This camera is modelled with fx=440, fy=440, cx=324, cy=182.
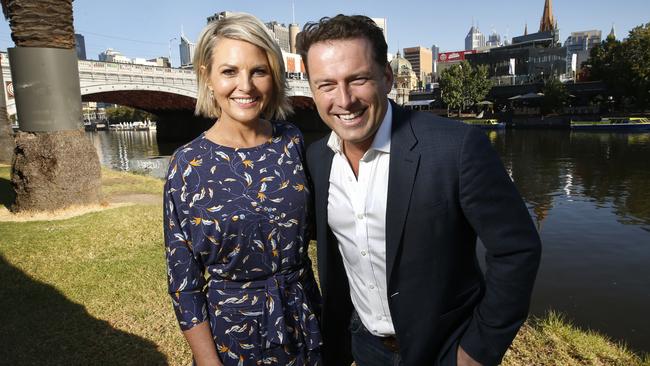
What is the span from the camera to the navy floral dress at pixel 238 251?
6.31 feet

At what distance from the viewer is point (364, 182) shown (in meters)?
1.87

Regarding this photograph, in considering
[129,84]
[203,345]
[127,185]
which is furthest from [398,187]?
[129,84]

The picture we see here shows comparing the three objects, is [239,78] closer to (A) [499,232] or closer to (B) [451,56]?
(A) [499,232]

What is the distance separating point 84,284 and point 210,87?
406 cm

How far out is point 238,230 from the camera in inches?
75.5

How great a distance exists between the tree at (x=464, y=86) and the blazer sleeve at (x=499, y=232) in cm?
5932

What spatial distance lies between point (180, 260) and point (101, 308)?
3.25 m

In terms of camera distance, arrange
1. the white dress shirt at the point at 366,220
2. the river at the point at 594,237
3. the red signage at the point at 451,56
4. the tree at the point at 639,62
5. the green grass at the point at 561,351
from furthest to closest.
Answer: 1. the red signage at the point at 451,56
2. the tree at the point at 639,62
3. the river at the point at 594,237
4. the green grass at the point at 561,351
5. the white dress shirt at the point at 366,220

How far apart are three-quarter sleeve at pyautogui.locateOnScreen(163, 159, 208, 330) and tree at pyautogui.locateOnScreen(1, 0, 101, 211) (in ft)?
25.2

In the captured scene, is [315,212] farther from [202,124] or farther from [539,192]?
[202,124]

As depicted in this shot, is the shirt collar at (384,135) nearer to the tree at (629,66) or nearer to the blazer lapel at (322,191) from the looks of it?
the blazer lapel at (322,191)

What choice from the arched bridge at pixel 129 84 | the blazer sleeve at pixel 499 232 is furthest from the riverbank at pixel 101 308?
the arched bridge at pixel 129 84

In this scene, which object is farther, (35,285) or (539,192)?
(539,192)

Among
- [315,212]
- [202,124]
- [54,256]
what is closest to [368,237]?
[315,212]
